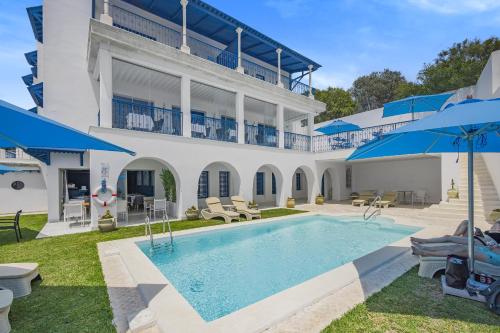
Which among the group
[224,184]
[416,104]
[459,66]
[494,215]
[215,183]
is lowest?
[494,215]

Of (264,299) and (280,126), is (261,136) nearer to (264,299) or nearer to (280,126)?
(280,126)

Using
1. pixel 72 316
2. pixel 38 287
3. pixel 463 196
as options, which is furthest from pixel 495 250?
pixel 463 196

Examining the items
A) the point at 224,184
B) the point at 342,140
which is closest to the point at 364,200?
the point at 342,140

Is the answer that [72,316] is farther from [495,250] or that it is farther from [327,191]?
[327,191]

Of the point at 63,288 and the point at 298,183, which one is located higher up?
the point at 298,183

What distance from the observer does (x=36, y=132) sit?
3.01m

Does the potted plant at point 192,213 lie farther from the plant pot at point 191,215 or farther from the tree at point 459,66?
the tree at point 459,66

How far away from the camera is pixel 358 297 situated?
426cm

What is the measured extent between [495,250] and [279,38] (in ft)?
56.0

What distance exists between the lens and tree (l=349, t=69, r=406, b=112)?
42.1 m

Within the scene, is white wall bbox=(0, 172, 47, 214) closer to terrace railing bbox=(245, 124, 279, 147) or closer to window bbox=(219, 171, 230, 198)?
window bbox=(219, 171, 230, 198)

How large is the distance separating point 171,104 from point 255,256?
10.9 meters

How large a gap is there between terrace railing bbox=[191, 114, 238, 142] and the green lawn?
8.83m

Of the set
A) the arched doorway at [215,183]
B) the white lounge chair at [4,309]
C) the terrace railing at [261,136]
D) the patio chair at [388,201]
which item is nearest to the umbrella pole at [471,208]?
the white lounge chair at [4,309]
